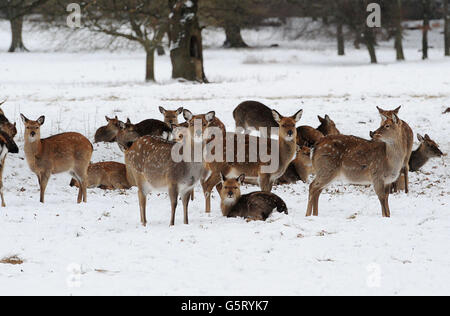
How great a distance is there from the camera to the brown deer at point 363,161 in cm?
998

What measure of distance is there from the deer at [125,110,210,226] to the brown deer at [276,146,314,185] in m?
4.13

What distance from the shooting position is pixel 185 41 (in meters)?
27.8

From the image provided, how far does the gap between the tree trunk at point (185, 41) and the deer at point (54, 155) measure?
1617 centimetres

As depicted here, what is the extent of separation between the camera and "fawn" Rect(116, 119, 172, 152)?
14672mm

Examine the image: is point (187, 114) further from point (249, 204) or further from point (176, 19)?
point (176, 19)

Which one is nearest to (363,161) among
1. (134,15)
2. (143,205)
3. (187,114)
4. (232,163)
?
(232,163)

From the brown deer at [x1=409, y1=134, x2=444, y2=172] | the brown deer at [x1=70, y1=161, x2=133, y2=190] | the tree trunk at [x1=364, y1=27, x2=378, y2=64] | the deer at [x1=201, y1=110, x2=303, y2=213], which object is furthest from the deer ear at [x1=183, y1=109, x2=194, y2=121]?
the tree trunk at [x1=364, y1=27, x2=378, y2=64]

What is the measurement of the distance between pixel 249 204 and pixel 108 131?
6.92 m

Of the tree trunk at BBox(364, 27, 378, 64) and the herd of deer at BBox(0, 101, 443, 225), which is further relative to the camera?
the tree trunk at BBox(364, 27, 378, 64)

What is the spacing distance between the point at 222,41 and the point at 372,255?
1933 inches

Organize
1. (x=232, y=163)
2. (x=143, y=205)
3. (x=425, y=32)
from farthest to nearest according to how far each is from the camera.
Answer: (x=425, y=32) → (x=232, y=163) → (x=143, y=205)

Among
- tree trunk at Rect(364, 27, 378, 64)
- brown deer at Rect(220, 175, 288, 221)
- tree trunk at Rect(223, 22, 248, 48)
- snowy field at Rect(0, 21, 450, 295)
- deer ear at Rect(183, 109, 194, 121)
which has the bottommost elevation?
snowy field at Rect(0, 21, 450, 295)

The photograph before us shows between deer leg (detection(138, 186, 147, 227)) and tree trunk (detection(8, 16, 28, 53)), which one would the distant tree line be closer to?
tree trunk (detection(8, 16, 28, 53))
